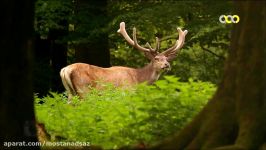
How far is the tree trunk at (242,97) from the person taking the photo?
7.50 meters

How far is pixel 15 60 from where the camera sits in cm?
733

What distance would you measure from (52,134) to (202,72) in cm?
1635

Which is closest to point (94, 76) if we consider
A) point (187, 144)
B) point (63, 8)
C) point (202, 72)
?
point (63, 8)

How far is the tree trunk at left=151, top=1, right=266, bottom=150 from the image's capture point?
7.50m

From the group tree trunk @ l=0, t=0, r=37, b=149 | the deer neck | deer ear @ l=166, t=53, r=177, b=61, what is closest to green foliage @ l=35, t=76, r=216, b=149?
tree trunk @ l=0, t=0, r=37, b=149

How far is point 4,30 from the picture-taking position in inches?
289

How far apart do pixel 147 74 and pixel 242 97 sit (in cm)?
978

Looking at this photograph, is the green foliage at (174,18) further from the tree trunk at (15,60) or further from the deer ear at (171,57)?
the tree trunk at (15,60)

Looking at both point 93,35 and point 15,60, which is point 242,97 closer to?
point 15,60

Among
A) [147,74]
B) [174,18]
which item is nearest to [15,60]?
[147,74]

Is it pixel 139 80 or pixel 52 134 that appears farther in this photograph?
pixel 139 80

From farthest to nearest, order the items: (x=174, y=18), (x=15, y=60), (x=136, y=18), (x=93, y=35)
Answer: (x=93, y=35)
(x=136, y=18)
(x=174, y=18)
(x=15, y=60)

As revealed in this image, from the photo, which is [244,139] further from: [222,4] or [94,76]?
[222,4]

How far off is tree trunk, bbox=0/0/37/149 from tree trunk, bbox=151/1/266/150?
1501 mm
